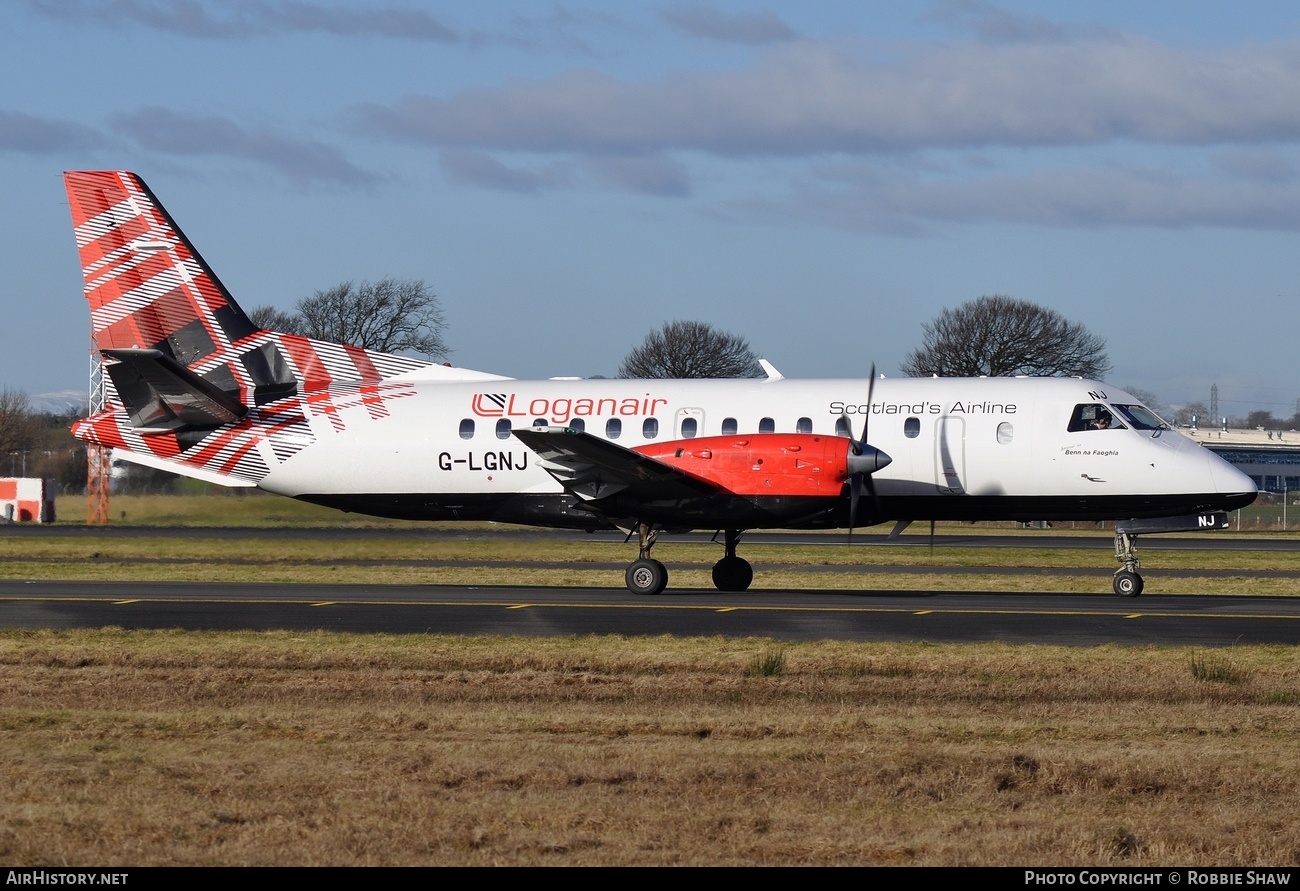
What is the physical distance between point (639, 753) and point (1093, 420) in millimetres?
15750

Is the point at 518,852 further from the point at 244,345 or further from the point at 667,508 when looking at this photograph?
the point at 244,345

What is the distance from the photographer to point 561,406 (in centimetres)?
2645

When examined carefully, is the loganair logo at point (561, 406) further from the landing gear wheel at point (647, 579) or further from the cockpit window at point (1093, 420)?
the cockpit window at point (1093, 420)

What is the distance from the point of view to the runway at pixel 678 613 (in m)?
18.5

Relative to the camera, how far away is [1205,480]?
2373 cm

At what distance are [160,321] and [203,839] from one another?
69.6 feet

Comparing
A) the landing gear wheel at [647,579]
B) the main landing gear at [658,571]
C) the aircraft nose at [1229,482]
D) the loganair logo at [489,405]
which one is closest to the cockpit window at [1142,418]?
the aircraft nose at [1229,482]

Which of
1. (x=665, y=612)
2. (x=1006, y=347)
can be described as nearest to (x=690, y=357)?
(x=1006, y=347)

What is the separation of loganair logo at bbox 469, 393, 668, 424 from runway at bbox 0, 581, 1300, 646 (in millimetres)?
3267

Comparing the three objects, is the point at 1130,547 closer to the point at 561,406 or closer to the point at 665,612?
the point at 665,612

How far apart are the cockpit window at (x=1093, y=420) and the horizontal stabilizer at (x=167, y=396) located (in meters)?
15.3

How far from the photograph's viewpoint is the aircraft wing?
2298cm

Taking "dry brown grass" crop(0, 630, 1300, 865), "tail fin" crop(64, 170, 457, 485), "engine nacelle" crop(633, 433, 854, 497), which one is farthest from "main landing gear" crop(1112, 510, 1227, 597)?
"tail fin" crop(64, 170, 457, 485)

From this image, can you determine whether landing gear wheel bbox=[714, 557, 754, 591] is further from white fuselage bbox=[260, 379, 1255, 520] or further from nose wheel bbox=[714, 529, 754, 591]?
white fuselage bbox=[260, 379, 1255, 520]
